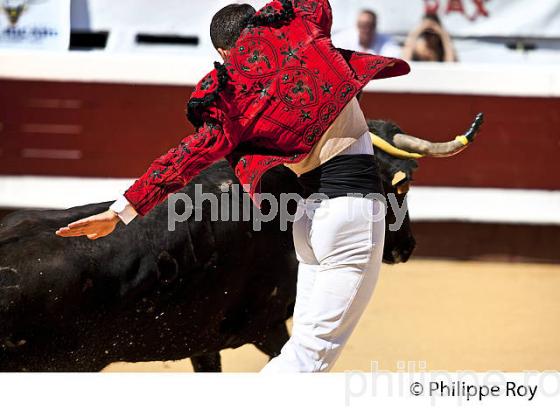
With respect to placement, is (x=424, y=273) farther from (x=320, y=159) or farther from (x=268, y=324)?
(x=320, y=159)

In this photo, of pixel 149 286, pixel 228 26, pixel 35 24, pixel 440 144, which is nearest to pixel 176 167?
pixel 228 26

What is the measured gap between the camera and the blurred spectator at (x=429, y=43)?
6.53m

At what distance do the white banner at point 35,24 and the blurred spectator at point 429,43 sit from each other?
2.31m

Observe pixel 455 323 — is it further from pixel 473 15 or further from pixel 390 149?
pixel 473 15

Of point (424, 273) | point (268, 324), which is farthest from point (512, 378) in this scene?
point (424, 273)

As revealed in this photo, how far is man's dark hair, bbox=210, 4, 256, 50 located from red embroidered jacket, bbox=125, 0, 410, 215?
3cm

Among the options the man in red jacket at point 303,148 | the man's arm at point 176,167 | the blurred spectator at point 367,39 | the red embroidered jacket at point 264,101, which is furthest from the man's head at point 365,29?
the man's arm at point 176,167

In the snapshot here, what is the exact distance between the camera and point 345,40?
6.51 m

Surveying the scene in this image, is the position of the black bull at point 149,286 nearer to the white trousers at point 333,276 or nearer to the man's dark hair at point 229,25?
the white trousers at point 333,276

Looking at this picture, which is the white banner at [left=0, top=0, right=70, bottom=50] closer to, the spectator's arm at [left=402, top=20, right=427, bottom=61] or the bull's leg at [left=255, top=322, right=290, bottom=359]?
the spectator's arm at [left=402, top=20, right=427, bottom=61]

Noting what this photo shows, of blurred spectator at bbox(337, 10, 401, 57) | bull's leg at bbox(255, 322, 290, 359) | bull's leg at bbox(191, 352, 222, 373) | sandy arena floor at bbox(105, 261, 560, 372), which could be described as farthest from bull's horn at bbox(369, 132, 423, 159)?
blurred spectator at bbox(337, 10, 401, 57)

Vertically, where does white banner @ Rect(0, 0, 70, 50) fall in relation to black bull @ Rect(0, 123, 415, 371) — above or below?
above

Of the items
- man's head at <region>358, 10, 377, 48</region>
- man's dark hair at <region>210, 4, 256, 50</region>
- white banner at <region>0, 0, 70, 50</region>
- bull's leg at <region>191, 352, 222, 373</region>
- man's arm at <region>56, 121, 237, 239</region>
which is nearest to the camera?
man's arm at <region>56, 121, 237, 239</region>

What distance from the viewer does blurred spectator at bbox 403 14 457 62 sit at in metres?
6.53
